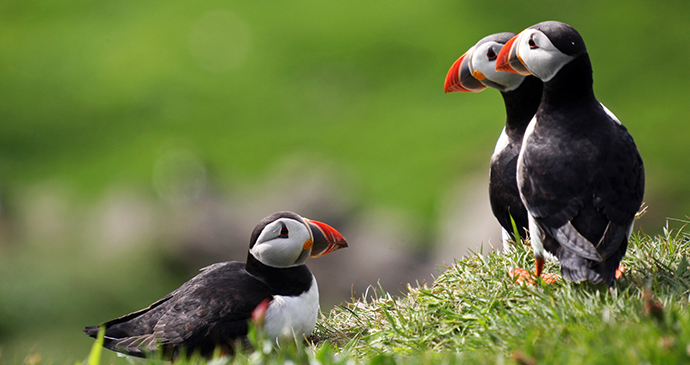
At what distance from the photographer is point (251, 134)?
16.1m

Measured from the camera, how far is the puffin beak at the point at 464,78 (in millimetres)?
4012

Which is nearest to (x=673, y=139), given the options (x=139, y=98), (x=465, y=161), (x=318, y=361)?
(x=465, y=161)

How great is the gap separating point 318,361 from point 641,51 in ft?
48.8

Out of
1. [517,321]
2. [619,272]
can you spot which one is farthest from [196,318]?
[619,272]

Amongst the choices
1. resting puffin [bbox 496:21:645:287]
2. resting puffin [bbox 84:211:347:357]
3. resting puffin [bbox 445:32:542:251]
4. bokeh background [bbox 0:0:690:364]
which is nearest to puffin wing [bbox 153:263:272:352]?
resting puffin [bbox 84:211:347:357]

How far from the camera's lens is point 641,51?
591 inches

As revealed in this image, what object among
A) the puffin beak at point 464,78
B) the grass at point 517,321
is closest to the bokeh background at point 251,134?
the puffin beak at point 464,78

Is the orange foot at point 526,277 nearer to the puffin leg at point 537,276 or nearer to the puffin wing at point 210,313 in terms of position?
the puffin leg at point 537,276

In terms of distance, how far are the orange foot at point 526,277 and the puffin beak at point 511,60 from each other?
3.60ft

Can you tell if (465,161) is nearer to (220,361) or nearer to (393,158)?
(393,158)

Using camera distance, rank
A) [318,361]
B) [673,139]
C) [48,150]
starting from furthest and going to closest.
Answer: [48,150] < [673,139] < [318,361]

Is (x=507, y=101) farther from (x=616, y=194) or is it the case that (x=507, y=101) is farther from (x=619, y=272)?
(x=619, y=272)

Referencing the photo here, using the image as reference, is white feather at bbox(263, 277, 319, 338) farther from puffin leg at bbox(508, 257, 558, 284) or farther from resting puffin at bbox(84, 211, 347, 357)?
puffin leg at bbox(508, 257, 558, 284)

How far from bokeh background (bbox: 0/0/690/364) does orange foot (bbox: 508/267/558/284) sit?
431 cm
